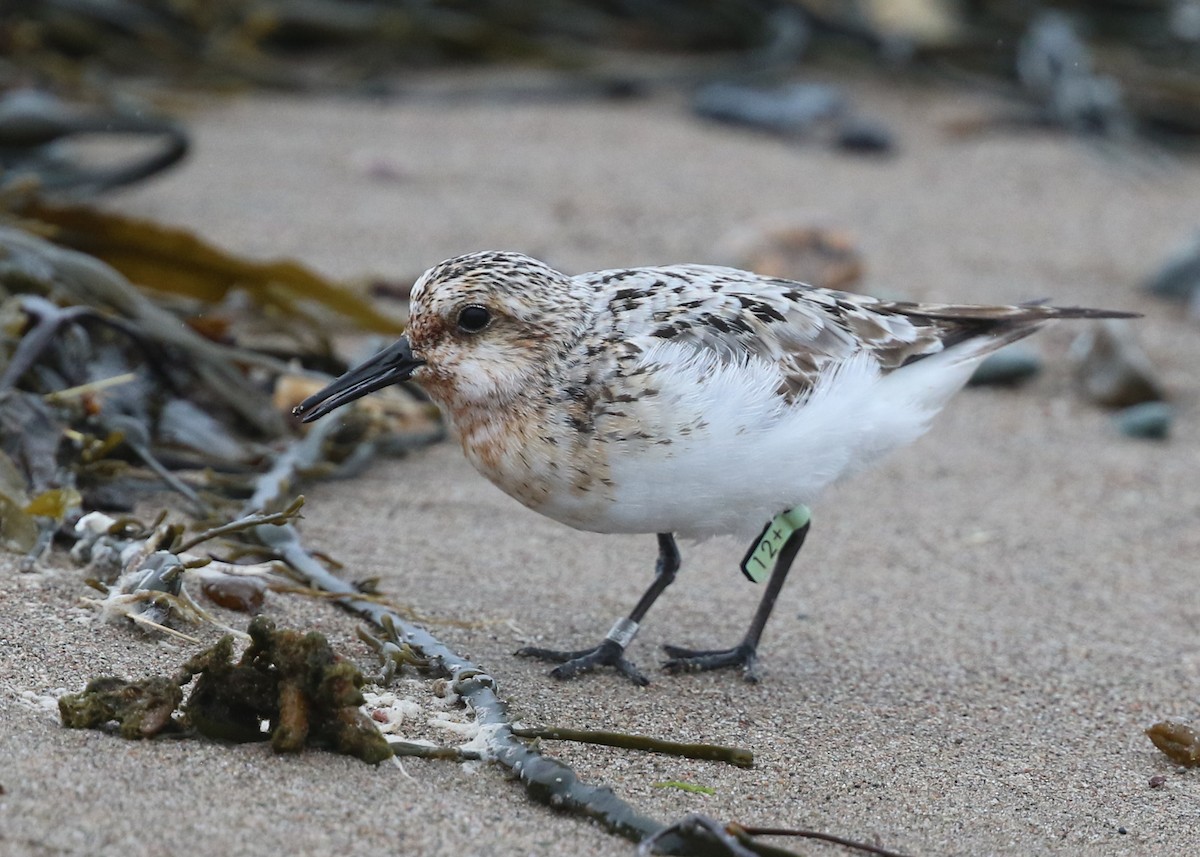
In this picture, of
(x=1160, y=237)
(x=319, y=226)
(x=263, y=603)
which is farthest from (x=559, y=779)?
(x=1160, y=237)

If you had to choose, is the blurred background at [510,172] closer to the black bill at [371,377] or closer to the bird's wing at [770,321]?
the black bill at [371,377]

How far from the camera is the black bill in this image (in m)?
3.31

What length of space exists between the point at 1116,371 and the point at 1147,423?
323 millimetres

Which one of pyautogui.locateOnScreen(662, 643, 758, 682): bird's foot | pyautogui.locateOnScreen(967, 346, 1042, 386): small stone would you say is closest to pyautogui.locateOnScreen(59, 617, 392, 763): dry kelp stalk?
pyautogui.locateOnScreen(662, 643, 758, 682): bird's foot

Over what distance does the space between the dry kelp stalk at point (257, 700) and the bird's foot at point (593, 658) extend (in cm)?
80

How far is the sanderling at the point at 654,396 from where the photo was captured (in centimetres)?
312

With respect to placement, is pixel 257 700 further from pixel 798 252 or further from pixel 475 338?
pixel 798 252

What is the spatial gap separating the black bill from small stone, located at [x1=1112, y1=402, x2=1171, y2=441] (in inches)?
123

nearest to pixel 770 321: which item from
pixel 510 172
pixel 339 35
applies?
pixel 510 172

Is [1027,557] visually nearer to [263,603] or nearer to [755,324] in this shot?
[755,324]

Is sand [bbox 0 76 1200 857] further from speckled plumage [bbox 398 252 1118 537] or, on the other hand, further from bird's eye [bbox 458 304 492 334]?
bird's eye [bbox 458 304 492 334]

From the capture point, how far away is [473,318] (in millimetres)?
3285

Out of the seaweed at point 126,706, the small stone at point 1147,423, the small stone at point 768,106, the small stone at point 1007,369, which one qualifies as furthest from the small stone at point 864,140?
the seaweed at point 126,706

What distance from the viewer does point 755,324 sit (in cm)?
345
